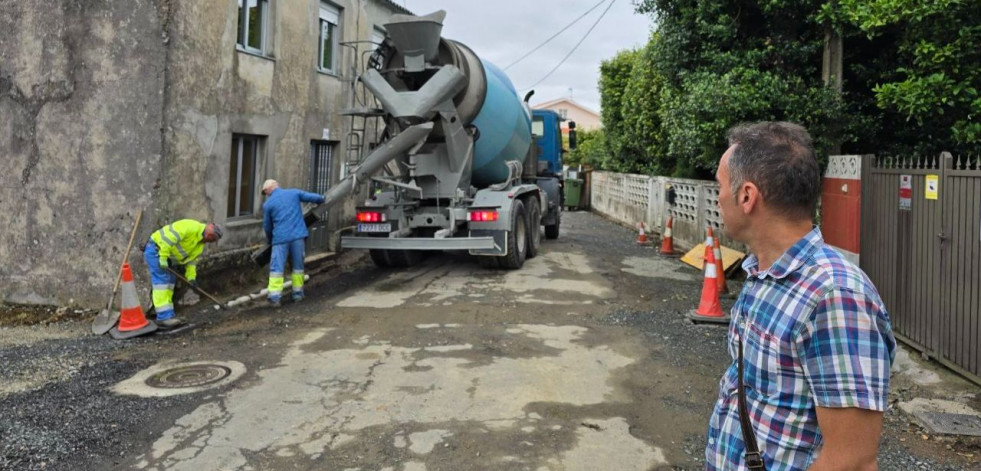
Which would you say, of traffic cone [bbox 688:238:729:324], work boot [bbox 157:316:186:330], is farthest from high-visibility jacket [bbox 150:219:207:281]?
traffic cone [bbox 688:238:729:324]

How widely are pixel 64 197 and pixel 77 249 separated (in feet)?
2.00

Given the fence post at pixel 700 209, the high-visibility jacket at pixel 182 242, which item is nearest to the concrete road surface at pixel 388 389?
the high-visibility jacket at pixel 182 242

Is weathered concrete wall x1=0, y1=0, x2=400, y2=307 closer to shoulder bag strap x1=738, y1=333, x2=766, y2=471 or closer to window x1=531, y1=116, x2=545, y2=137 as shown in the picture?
shoulder bag strap x1=738, y1=333, x2=766, y2=471

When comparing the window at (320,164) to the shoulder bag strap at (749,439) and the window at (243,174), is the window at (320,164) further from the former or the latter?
the shoulder bag strap at (749,439)

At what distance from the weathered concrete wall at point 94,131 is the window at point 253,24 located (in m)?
0.88

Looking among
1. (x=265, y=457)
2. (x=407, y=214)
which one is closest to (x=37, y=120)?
(x=407, y=214)

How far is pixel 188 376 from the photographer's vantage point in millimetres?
5207

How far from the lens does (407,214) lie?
966 centimetres

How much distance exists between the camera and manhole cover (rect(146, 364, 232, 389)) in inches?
197

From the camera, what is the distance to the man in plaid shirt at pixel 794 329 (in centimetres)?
139

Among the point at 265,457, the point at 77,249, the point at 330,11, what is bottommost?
the point at 265,457

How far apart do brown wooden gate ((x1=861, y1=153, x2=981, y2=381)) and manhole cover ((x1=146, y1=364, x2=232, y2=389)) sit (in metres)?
5.75

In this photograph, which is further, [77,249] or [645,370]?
[77,249]

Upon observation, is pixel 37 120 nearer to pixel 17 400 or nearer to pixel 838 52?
pixel 17 400
